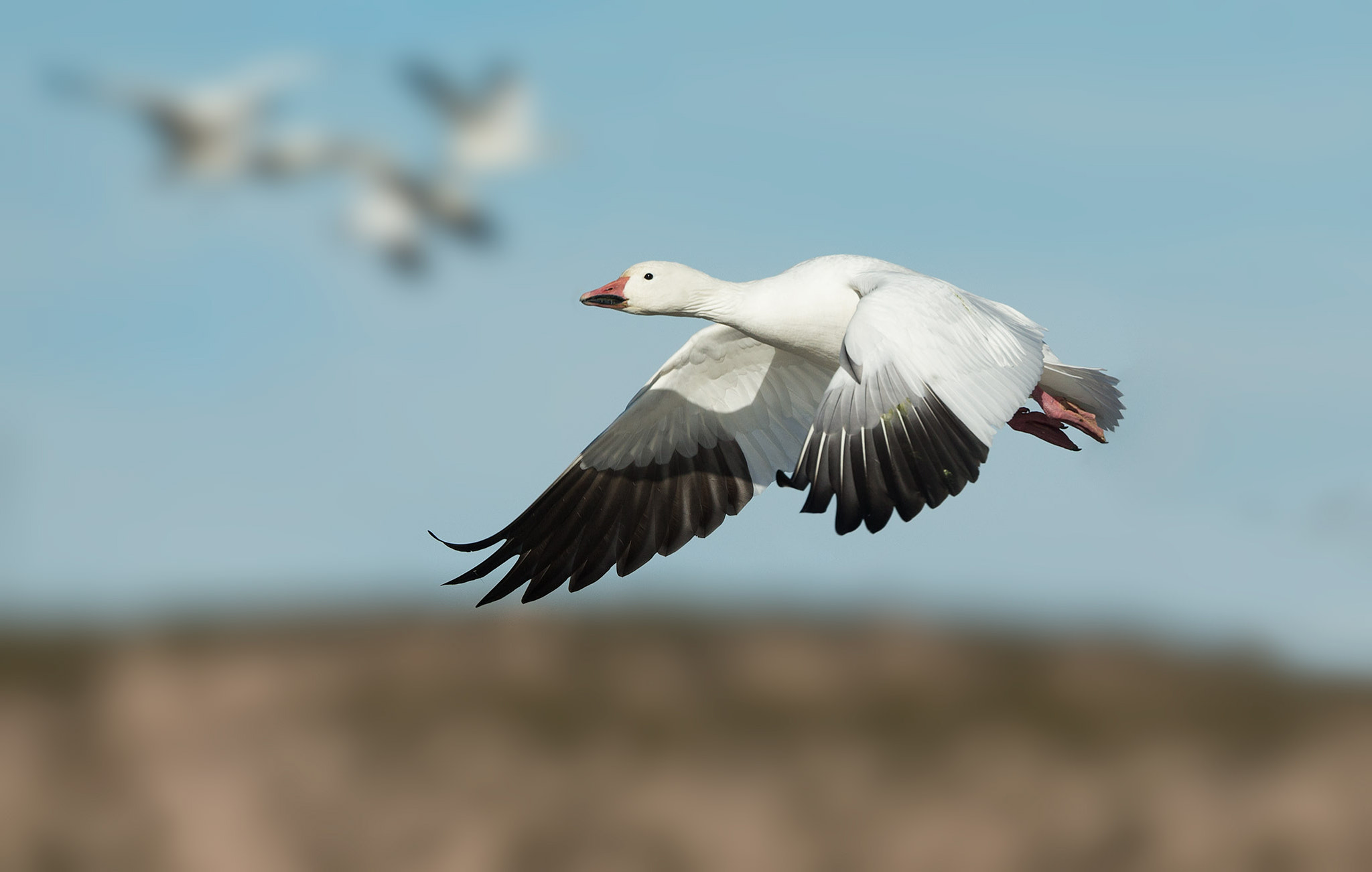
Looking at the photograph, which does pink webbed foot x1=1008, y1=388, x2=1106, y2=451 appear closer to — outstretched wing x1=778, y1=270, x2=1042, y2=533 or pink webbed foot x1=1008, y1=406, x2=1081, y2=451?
pink webbed foot x1=1008, y1=406, x2=1081, y2=451

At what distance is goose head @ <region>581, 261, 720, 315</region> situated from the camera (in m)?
6.33

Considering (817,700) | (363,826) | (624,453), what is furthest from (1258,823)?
(624,453)

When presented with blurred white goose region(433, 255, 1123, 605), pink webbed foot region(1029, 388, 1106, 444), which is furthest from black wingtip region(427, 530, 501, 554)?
pink webbed foot region(1029, 388, 1106, 444)

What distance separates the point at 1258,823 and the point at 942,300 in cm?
1228

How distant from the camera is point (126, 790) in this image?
1486 centimetres

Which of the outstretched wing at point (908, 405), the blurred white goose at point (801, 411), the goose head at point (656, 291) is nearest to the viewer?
the outstretched wing at point (908, 405)

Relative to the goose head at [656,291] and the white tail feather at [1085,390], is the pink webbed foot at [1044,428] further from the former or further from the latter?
the goose head at [656,291]

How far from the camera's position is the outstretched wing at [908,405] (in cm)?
462

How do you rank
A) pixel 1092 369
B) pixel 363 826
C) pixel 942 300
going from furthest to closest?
pixel 363 826
pixel 1092 369
pixel 942 300

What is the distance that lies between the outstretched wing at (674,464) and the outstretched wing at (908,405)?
155 cm

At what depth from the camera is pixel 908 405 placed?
4.89m

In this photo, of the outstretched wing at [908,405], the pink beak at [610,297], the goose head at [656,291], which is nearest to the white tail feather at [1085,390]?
the outstretched wing at [908,405]

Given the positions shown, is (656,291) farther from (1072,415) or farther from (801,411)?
(1072,415)

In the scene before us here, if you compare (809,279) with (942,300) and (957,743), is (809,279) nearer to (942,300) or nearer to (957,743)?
(942,300)
